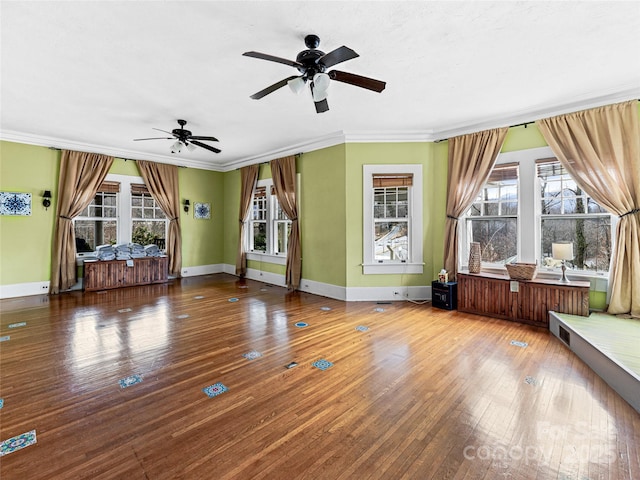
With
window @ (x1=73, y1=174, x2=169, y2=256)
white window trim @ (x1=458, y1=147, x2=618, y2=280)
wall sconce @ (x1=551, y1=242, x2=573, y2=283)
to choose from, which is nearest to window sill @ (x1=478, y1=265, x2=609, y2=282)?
white window trim @ (x1=458, y1=147, x2=618, y2=280)

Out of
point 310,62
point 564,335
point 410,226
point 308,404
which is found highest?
point 310,62

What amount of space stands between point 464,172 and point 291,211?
3.31m

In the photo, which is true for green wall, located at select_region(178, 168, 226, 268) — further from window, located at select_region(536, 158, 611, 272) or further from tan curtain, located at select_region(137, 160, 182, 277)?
window, located at select_region(536, 158, 611, 272)

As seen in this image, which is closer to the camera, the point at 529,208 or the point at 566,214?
the point at 566,214

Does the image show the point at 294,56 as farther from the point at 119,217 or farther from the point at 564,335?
the point at 119,217

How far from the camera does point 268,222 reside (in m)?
7.29

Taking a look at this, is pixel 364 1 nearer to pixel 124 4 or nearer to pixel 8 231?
pixel 124 4

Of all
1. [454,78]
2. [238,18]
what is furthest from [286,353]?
[454,78]

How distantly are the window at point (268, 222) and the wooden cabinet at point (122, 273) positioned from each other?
2.10m

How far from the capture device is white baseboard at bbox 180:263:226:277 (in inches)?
310

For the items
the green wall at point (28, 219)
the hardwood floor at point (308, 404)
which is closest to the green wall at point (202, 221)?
the green wall at point (28, 219)

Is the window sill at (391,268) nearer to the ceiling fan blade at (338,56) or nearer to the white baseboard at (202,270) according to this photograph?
the ceiling fan blade at (338,56)

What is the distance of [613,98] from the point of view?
3.76 metres

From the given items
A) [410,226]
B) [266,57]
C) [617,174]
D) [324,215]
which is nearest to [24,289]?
[324,215]
